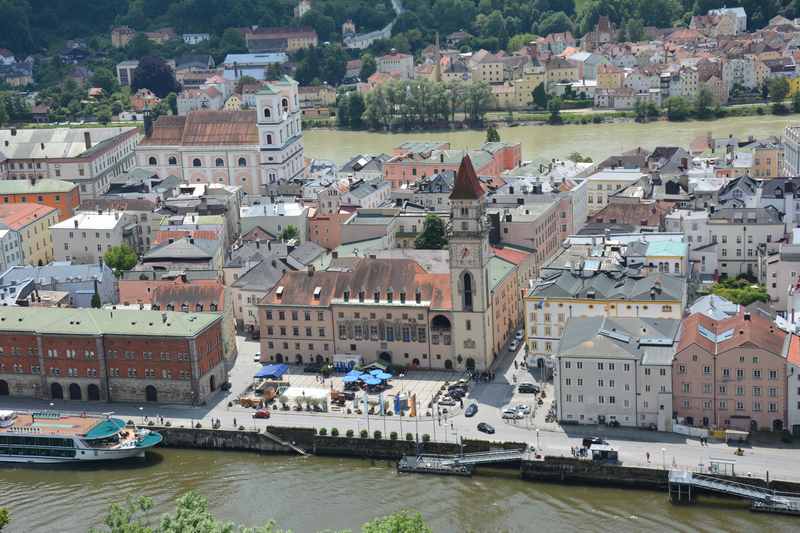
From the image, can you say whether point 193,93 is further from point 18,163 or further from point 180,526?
point 180,526

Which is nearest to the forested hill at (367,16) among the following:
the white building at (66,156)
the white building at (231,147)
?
the white building at (66,156)

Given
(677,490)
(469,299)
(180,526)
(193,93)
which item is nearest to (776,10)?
(193,93)

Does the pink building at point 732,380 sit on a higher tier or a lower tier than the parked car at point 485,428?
higher

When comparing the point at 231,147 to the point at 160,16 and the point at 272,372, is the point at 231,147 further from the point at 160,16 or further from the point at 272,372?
the point at 160,16

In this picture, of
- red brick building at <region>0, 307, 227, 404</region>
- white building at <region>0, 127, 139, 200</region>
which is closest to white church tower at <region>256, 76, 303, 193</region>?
white building at <region>0, 127, 139, 200</region>

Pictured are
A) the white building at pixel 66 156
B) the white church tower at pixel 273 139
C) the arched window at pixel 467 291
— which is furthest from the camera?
the white building at pixel 66 156

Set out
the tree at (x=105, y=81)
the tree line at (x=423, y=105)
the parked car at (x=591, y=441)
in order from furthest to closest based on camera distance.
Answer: the tree at (x=105, y=81) < the tree line at (x=423, y=105) < the parked car at (x=591, y=441)

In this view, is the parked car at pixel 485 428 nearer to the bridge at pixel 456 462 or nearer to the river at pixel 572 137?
the bridge at pixel 456 462
